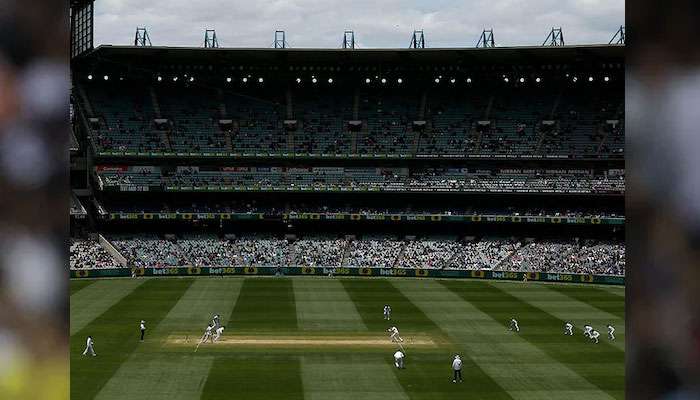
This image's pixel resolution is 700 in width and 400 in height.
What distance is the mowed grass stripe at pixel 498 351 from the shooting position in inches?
1096

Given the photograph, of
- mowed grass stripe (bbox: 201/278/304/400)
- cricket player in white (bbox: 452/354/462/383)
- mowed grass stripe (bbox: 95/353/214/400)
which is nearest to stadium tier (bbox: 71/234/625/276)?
mowed grass stripe (bbox: 201/278/304/400)

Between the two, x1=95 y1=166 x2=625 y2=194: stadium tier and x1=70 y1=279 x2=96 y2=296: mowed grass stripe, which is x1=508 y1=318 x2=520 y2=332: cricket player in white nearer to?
x1=70 y1=279 x2=96 y2=296: mowed grass stripe

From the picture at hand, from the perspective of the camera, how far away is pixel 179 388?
26.8 m

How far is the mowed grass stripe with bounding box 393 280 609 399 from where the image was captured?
27.8 metres

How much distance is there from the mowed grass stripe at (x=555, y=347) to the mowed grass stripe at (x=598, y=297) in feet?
14.6

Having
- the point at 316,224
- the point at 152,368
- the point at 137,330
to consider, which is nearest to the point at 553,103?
the point at 316,224

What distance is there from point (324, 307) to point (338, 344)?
448 inches

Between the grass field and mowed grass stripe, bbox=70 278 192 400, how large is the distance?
69 mm

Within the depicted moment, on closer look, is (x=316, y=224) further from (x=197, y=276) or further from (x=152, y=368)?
(x=152, y=368)

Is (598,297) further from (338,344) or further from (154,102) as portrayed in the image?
(154,102)

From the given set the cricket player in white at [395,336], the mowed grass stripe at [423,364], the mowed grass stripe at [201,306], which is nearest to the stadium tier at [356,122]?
the mowed grass stripe at [201,306]

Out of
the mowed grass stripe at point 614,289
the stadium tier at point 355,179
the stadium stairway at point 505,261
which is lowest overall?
the mowed grass stripe at point 614,289
